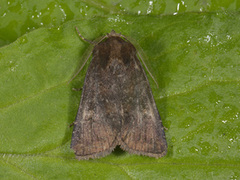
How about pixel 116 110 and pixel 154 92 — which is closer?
pixel 116 110

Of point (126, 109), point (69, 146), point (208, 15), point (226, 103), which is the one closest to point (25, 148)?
point (69, 146)

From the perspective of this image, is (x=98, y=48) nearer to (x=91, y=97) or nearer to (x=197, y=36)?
(x=91, y=97)

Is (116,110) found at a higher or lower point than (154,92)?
lower
